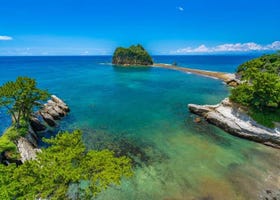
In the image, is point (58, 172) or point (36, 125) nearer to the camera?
point (58, 172)

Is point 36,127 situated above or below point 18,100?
below

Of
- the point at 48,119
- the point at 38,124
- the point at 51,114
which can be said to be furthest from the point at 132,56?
the point at 38,124

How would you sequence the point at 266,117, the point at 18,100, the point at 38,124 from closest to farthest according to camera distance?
1. the point at 18,100
2. the point at 266,117
3. the point at 38,124

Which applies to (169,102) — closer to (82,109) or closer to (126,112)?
(126,112)

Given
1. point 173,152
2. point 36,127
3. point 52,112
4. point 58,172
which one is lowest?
point 173,152

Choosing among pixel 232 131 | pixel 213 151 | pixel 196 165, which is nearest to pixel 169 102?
pixel 232 131

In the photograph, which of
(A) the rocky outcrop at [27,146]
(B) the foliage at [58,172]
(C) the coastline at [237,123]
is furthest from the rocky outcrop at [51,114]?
(C) the coastline at [237,123]

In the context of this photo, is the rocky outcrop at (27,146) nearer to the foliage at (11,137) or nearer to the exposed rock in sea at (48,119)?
the foliage at (11,137)

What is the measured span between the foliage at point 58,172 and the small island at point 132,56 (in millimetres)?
125054

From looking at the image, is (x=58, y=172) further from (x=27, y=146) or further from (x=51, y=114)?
(x=51, y=114)

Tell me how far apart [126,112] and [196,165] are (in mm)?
19926

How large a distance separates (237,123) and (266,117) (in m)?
3.87

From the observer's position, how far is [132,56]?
13562 cm

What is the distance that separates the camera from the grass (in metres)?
27.3
